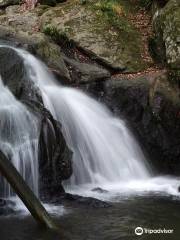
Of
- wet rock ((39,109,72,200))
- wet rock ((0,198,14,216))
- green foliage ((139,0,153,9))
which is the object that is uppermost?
green foliage ((139,0,153,9))

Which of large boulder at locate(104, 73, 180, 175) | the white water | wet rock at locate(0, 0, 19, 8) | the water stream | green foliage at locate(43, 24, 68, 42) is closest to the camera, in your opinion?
the water stream

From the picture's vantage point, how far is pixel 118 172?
39.8ft

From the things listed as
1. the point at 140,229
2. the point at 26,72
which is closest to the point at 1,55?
the point at 26,72

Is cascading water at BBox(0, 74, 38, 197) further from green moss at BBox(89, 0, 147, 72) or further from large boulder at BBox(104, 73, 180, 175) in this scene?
green moss at BBox(89, 0, 147, 72)

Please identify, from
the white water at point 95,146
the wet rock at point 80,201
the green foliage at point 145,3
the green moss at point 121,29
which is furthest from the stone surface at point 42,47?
the wet rock at point 80,201

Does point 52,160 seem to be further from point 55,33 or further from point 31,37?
point 55,33

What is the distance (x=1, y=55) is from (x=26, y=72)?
0.77 m

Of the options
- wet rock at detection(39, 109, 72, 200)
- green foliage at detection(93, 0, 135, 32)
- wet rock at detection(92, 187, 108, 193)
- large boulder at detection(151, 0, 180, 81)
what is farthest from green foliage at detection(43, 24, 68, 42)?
wet rock at detection(92, 187, 108, 193)

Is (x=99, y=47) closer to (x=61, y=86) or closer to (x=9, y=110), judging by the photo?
(x=61, y=86)

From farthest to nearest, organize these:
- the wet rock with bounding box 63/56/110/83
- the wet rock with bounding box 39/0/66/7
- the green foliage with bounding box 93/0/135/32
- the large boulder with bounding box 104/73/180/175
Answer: the wet rock with bounding box 39/0/66/7 → the green foliage with bounding box 93/0/135/32 → the wet rock with bounding box 63/56/110/83 → the large boulder with bounding box 104/73/180/175

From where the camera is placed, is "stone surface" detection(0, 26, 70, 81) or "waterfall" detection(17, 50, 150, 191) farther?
"stone surface" detection(0, 26, 70, 81)

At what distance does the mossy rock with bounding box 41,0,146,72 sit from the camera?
610 inches

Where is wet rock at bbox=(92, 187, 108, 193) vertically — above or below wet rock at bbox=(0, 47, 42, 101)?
below

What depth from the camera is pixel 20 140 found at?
10.6m
